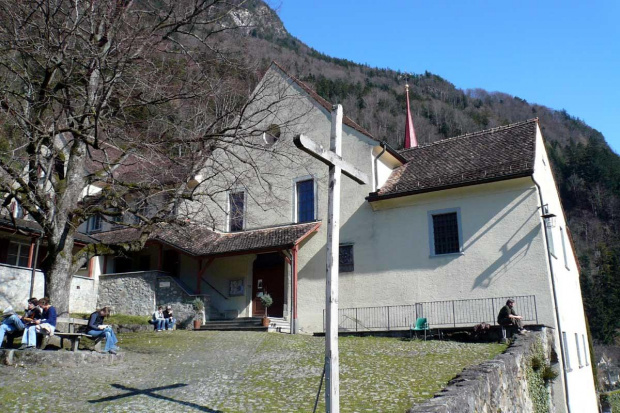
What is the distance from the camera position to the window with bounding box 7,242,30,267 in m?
24.8

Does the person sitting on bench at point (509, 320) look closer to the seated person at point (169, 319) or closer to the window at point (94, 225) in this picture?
the seated person at point (169, 319)

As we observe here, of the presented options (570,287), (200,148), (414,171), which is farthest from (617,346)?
(200,148)

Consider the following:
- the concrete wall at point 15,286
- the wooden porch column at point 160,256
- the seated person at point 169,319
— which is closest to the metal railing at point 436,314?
the seated person at point 169,319

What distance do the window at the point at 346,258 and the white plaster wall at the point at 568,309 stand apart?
23.3ft

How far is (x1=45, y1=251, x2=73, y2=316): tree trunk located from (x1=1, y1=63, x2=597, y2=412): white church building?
11.8 feet

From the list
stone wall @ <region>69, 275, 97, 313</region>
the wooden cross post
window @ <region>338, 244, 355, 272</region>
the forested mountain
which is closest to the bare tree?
the wooden cross post

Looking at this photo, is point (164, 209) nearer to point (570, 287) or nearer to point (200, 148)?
point (200, 148)

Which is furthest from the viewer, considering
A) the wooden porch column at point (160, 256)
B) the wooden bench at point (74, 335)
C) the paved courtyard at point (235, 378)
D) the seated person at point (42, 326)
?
the wooden porch column at point (160, 256)

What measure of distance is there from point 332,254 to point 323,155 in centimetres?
130

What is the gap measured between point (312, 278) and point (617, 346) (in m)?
58.2

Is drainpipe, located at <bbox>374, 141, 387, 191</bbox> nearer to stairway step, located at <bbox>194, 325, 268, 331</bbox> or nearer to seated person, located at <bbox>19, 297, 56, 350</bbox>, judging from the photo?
stairway step, located at <bbox>194, 325, 268, 331</bbox>

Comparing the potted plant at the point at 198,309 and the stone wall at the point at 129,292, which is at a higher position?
the stone wall at the point at 129,292

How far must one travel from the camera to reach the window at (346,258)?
837 inches

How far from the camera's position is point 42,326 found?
1123 cm
